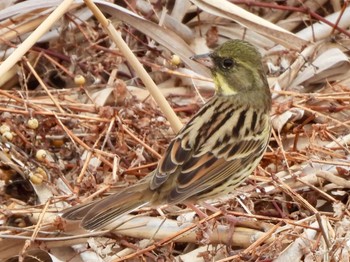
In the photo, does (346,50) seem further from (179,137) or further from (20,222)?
(20,222)

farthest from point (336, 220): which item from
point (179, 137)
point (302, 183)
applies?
point (179, 137)

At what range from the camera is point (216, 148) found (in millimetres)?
5020

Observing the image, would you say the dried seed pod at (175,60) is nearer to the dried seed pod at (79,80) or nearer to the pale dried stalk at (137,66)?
the dried seed pod at (79,80)

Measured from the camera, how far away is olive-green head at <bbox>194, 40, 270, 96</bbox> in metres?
5.11

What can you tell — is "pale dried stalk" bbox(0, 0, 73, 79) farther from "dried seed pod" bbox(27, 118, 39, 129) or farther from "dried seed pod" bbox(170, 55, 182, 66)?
"dried seed pod" bbox(170, 55, 182, 66)

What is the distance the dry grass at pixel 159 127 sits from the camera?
15.9 ft

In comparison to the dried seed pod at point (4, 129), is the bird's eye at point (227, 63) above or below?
above

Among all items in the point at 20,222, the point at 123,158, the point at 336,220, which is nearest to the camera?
the point at 336,220

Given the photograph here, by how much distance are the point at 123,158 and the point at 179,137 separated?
1.81 feet

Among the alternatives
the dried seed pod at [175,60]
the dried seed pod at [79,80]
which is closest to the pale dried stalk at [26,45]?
the dried seed pod at [79,80]

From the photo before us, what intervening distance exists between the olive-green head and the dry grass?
12.0 inches

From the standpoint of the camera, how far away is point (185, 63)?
6.15m

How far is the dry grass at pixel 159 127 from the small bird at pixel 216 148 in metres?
0.15

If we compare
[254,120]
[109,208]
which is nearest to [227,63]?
[254,120]
